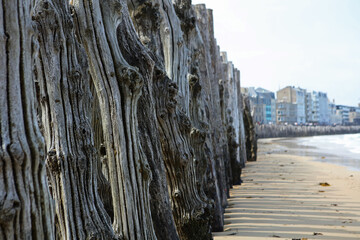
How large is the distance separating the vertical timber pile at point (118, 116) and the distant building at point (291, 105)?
105368 mm

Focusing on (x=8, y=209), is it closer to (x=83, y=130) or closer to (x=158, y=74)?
(x=83, y=130)

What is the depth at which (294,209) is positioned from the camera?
7195mm

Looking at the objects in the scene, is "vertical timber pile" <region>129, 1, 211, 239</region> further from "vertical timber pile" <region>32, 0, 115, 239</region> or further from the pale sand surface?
"vertical timber pile" <region>32, 0, 115, 239</region>

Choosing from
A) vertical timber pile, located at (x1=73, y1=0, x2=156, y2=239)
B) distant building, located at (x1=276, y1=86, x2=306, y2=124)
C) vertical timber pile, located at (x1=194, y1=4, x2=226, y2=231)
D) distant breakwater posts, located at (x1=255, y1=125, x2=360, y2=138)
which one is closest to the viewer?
vertical timber pile, located at (x1=73, y1=0, x2=156, y2=239)

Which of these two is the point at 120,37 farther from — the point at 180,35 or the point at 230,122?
the point at 230,122

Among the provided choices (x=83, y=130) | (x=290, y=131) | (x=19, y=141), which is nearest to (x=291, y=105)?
(x=290, y=131)

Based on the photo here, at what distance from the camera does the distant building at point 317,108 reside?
12106 centimetres

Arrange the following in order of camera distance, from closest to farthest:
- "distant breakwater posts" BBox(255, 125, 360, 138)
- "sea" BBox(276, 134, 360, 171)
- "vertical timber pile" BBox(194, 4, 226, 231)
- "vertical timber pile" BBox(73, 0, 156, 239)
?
"vertical timber pile" BBox(73, 0, 156, 239) < "vertical timber pile" BBox(194, 4, 226, 231) < "sea" BBox(276, 134, 360, 171) < "distant breakwater posts" BBox(255, 125, 360, 138)

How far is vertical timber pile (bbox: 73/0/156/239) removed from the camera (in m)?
2.93

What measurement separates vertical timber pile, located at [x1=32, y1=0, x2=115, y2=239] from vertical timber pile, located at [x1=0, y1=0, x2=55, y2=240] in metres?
0.86

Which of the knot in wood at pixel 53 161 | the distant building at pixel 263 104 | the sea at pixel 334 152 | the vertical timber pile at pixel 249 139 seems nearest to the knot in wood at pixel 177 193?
the knot in wood at pixel 53 161

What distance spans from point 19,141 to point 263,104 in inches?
3942

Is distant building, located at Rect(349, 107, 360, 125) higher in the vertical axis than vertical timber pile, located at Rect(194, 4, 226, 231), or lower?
higher

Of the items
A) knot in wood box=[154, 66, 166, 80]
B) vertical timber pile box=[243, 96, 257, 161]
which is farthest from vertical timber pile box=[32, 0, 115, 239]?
vertical timber pile box=[243, 96, 257, 161]
